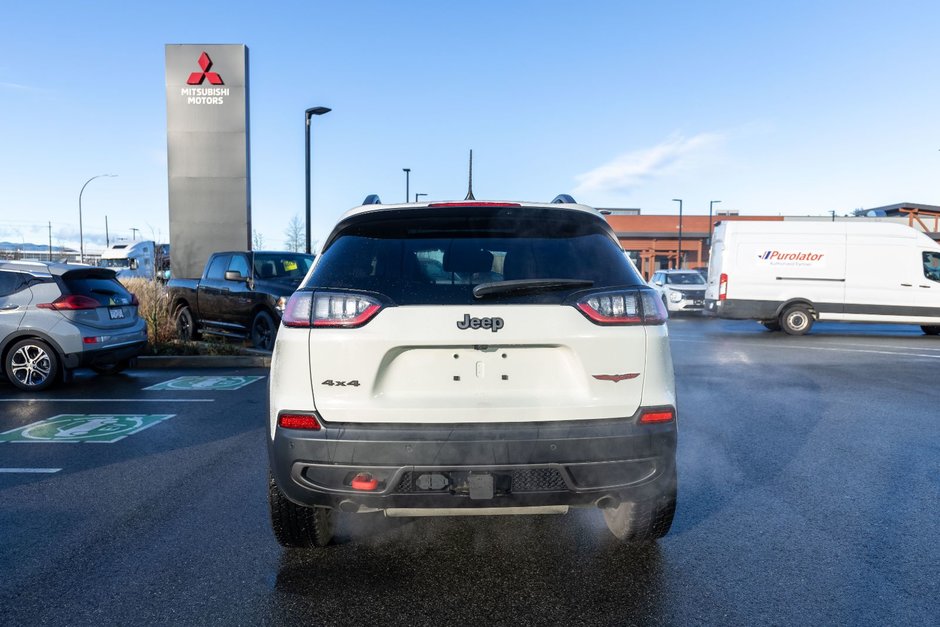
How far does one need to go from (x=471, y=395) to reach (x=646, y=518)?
123 centimetres

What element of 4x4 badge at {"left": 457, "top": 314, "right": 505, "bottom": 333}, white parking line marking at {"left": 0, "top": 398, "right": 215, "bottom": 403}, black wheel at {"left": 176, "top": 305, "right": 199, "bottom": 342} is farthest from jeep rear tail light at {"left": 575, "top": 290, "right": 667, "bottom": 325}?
black wheel at {"left": 176, "top": 305, "right": 199, "bottom": 342}

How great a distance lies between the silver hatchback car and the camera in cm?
878

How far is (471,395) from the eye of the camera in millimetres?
2871

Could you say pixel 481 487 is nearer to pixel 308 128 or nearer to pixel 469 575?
pixel 469 575

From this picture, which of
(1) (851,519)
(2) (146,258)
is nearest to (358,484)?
(1) (851,519)

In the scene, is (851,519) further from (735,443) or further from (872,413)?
(872,413)

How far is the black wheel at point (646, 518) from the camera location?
3379 millimetres

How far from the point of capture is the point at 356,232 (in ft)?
10.7

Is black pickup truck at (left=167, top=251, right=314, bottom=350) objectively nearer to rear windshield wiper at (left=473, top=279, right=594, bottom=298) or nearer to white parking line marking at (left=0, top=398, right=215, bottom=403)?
white parking line marking at (left=0, top=398, right=215, bottom=403)

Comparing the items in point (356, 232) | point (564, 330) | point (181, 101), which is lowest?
point (564, 330)

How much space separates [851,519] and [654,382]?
6.55ft

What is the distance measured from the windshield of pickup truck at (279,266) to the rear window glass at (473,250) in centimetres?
946

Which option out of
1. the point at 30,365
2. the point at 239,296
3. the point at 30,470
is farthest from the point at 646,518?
the point at 239,296

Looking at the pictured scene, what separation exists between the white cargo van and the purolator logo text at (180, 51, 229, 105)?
1312 centimetres
